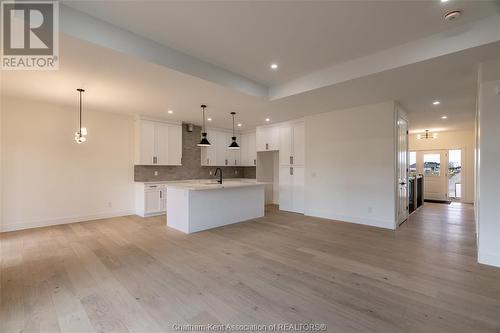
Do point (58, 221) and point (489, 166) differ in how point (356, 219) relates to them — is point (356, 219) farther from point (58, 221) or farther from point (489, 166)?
point (58, 221)

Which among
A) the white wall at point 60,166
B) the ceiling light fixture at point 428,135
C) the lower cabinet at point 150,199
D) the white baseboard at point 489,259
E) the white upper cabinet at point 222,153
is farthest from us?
the ceiling light fixture at point 428,135

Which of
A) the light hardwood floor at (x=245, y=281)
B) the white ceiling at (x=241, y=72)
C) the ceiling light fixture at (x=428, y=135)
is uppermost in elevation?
the white ceiling at (x=241, y=72)

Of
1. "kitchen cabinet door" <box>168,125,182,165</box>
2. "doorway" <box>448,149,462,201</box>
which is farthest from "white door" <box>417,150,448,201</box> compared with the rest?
"kitchen cabinet door" <box>168,125,182,165</box>

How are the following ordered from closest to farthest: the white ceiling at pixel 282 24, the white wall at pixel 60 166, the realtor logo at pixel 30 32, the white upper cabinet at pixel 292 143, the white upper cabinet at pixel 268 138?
the realtor logo at pixel 30 32 → the white ceiling at pixel 282 24 → the white wall at pixel 60 166 → the white upper cabinet at pixel 292 143 → the white upper cabinet at pixel 268 138

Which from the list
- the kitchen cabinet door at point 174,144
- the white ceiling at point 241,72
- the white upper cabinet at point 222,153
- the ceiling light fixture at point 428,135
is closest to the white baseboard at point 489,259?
the white ceiling at point 241,72

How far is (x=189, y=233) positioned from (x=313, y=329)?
10.5ft

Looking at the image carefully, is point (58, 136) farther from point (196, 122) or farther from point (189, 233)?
point (189, 233)

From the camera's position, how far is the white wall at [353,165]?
16.4ft

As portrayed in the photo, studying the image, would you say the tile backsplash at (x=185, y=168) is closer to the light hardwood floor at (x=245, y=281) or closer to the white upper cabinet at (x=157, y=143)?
the white upper cabinet at (x=157, y=143)

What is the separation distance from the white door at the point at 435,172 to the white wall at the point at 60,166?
11.1 meters

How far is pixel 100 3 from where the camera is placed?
241 cm

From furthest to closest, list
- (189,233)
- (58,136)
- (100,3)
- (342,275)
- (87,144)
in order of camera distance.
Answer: (87,144) < (58,136) < (189,233) < (342,275) < (100,3)

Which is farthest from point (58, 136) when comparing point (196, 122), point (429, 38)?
point (429, 38)

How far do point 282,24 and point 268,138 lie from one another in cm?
493
